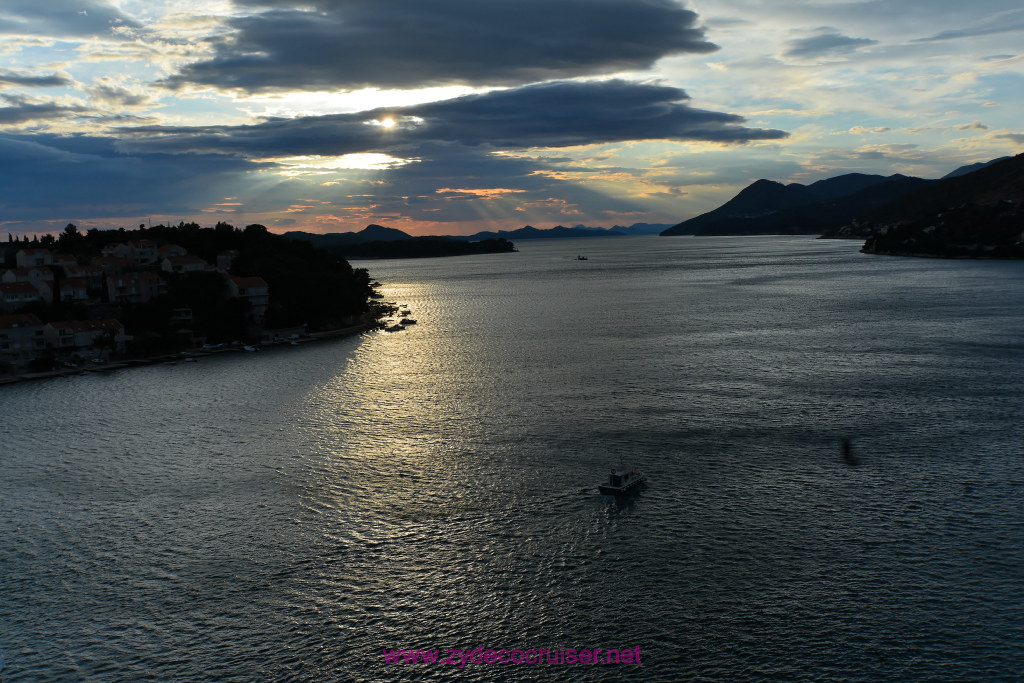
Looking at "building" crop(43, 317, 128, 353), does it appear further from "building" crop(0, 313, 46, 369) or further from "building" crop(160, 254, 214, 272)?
"building" crop(160, 254, 214, 272)

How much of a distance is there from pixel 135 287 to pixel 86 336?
18.6 meters

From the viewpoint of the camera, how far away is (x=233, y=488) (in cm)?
4156

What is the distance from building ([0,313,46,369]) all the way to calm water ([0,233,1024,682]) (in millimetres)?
9554

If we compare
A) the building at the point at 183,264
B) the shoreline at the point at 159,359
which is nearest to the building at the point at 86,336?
the shoreline at the point at 159,359

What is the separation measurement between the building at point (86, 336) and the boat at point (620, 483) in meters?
76.1

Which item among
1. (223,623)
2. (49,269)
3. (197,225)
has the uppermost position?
(197,225)

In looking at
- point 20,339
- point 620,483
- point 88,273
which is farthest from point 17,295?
point 620,483

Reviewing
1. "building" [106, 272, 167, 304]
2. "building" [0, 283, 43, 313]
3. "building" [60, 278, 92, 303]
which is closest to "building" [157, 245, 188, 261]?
"building" [106, 272, 167, 304]

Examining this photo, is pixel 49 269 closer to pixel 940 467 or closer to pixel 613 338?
pixel 613 338

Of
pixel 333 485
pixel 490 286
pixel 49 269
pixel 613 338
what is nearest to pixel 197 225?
pixel 49 269

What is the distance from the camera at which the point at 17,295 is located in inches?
3647

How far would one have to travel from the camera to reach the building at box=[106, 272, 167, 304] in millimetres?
100812

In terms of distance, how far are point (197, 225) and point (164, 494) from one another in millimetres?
114145

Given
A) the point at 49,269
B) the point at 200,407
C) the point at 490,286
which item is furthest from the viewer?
the point at 490,286
